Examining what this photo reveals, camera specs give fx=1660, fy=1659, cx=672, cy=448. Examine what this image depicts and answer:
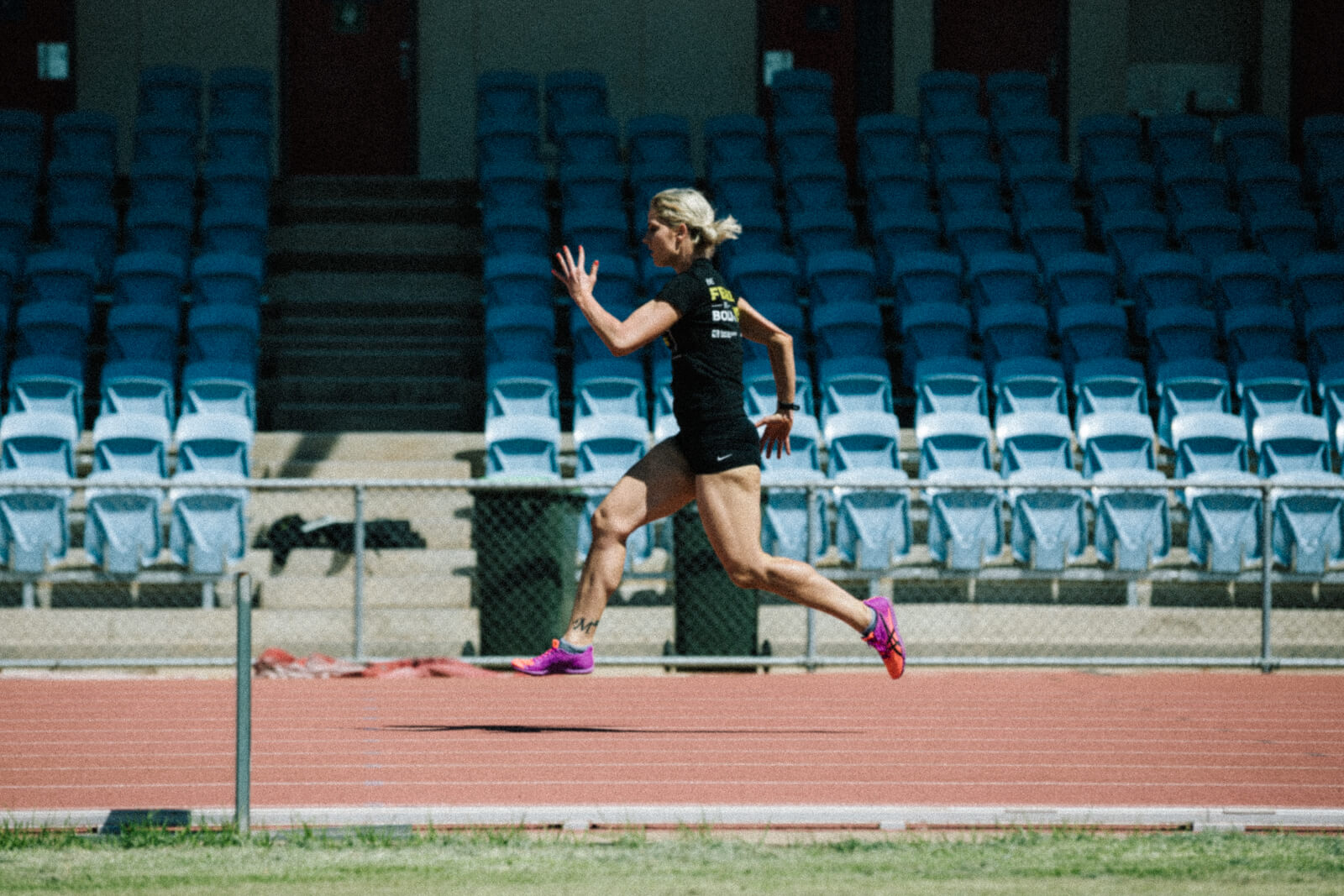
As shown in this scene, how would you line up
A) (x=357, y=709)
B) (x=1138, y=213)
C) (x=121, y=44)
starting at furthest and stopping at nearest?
(x=121, y=44) < (x=1138, y=213) < (x=357, y=709)

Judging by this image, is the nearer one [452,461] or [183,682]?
[183,682]

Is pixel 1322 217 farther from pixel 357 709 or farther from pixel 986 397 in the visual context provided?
pixel 357 709

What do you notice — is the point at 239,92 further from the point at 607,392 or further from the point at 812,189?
the point at 607,392

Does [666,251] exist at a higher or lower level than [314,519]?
higher

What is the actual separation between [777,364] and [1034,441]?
6.26 metres

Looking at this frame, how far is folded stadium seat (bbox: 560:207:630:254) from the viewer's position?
15.2m

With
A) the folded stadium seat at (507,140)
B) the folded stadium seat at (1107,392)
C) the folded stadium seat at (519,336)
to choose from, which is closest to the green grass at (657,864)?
the folded stadium seat at (1107,392)

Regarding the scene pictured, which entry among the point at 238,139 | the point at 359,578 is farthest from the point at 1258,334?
the point at 238,139

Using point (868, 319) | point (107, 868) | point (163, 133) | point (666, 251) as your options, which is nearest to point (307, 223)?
point (163, 133)

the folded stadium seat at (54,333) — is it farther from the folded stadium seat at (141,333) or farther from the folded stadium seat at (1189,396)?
the folded stadium seat at (1189,396)

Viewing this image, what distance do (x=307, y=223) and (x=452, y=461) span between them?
197 inches

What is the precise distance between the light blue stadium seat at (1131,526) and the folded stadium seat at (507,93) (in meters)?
8.59

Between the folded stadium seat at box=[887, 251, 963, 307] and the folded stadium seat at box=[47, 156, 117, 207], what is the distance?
7.61 meters

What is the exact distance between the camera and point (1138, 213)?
15641mm
